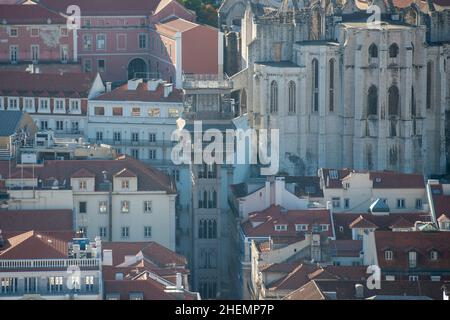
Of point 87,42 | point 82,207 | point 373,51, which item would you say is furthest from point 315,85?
point 87,42

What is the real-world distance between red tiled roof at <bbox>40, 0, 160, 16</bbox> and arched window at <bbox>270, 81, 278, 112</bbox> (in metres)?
19.5

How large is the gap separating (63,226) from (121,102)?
61.2 feet

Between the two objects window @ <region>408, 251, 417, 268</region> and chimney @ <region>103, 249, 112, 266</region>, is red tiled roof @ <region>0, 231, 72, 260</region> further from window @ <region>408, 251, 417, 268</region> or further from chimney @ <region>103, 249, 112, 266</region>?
window @ <region>408, 251, 417, 268</region>

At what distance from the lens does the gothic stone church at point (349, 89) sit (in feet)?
220

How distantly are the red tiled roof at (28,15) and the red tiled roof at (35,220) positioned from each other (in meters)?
33.5

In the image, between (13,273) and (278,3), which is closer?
(13,273)

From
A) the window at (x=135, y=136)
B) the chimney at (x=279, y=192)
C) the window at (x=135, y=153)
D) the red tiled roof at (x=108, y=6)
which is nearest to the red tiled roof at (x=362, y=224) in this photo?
the chimney at (x=279, y=192)

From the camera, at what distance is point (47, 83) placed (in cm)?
6925

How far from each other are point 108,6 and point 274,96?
857 inches

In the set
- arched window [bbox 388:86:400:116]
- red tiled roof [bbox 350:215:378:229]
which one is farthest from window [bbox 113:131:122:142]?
red tiled roof [bbox 350:215:378:229]

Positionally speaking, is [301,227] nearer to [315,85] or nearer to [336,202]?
[336,202]
